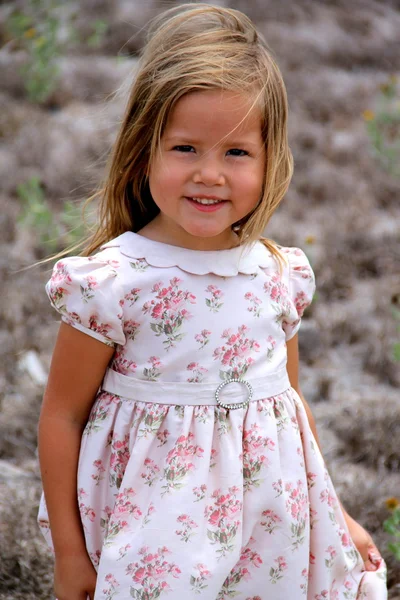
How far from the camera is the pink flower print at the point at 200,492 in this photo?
4.68 ft

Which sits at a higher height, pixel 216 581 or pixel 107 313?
pixel 107 313

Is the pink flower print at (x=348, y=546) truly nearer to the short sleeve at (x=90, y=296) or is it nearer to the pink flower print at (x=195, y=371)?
the pink flower print at (x=195, y=371)

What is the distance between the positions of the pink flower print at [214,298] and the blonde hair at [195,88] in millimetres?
125

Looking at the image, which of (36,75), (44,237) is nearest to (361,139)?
(36,75)

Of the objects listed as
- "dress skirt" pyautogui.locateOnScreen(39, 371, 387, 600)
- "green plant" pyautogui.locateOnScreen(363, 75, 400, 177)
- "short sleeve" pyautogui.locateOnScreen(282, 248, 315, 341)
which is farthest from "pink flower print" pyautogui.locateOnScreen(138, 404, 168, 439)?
"green plant" pyautogui.locateOnScreen(363, 75, 400, 177)

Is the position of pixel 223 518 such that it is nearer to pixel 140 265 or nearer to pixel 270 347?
pixel 270 347

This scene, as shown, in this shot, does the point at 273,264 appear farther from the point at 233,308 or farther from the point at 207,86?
the point at 207,86

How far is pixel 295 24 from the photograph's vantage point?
29.6 feet

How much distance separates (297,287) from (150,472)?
488 mm

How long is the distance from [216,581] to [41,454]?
390mm

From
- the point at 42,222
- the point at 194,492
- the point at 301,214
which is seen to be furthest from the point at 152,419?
the point at 301,214

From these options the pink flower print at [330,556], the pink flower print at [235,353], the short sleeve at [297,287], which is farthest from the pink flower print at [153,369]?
the pink flower print at [330,556]

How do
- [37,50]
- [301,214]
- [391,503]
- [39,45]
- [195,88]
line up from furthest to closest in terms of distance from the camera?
[37,50]
[39,45]
[301,214]
[391,503]
[195,88]

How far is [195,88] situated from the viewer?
137 cm
